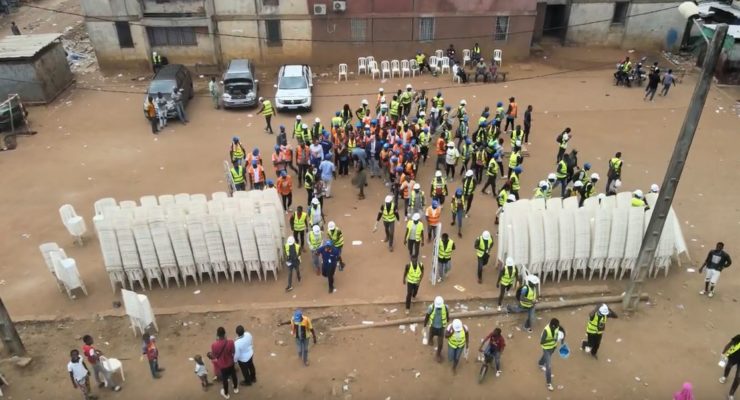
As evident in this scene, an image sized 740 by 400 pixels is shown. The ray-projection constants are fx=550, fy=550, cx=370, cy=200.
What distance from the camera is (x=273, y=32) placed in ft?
75.4

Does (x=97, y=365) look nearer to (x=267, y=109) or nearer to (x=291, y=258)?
(x=291, y=258)

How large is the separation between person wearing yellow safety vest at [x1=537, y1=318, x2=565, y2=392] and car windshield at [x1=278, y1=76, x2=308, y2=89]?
44.4 ft

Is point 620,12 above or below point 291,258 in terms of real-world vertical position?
above

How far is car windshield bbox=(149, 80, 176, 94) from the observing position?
62.3 feet

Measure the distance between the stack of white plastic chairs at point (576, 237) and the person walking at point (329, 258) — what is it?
3504 mm

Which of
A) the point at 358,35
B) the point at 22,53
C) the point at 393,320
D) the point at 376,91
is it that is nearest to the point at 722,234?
the point at 393,320

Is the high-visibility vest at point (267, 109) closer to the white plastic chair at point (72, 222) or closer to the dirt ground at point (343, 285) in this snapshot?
the dirt ground at point (343, 285)

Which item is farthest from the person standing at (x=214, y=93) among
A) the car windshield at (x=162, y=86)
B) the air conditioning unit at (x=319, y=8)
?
the air conditioning unit at (x=319, y=8)

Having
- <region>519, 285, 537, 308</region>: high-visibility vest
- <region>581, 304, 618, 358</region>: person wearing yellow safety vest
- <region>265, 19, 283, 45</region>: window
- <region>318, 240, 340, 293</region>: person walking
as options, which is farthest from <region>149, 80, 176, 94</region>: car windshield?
<region>581, 304, 618, 358</region>: person wearing yellow safety vest

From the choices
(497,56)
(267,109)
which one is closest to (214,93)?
(267,109)

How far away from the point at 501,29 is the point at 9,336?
68.1ft

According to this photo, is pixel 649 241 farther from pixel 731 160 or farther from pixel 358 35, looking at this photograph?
pixel 358 35

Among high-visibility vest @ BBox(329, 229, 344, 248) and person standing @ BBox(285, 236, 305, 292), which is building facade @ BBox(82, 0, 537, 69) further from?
person standing @ BBox(285, 236, 305, 292)

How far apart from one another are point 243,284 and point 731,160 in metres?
14.6
